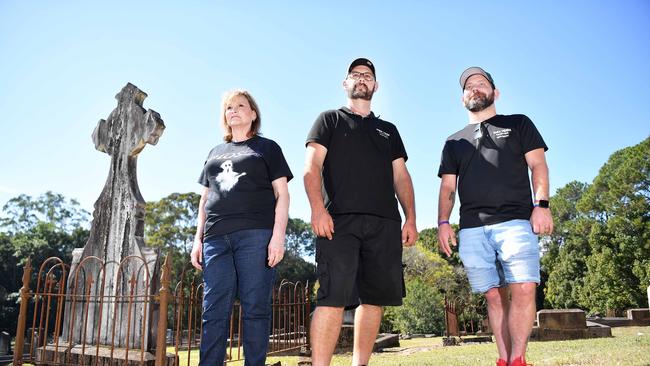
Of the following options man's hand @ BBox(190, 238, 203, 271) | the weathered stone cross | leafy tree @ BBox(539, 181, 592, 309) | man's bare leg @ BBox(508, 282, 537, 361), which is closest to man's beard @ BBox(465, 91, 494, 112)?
man's bare leg @ BBox(508, 282, 537, 361)

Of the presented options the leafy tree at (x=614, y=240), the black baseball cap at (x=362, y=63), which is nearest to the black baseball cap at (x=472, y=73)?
the black baseball cap at (x=362, y=63)

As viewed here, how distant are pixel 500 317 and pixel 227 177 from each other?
223cm

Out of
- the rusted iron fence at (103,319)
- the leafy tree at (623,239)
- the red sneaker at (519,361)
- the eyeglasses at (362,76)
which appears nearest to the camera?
the red sneaker at (519,361)

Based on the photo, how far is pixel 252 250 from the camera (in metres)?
3.43

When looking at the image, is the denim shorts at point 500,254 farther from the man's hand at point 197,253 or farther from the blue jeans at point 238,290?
the man's hand at point 197,253

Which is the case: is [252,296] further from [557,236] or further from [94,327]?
[557,236]

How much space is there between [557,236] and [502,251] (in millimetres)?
43139

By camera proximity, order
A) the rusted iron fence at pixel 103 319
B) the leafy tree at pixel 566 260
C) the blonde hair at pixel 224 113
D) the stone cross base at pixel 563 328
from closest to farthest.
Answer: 1. the blonde hair at pixel 224 113
2. the rusted iron fence at pixel 103 319
3. the stone cross base at pixel 563 328
4. the leafy tree at pixel 566 260

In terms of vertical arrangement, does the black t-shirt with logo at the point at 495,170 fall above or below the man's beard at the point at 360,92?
below

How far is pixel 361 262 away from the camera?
3.52 metres

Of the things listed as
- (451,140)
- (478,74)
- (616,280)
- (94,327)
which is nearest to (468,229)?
(451,140)

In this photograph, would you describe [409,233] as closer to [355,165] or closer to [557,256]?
[355,165]

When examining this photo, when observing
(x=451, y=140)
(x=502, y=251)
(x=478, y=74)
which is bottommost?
(x=502, y=251)

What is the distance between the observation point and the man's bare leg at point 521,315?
127 inches
